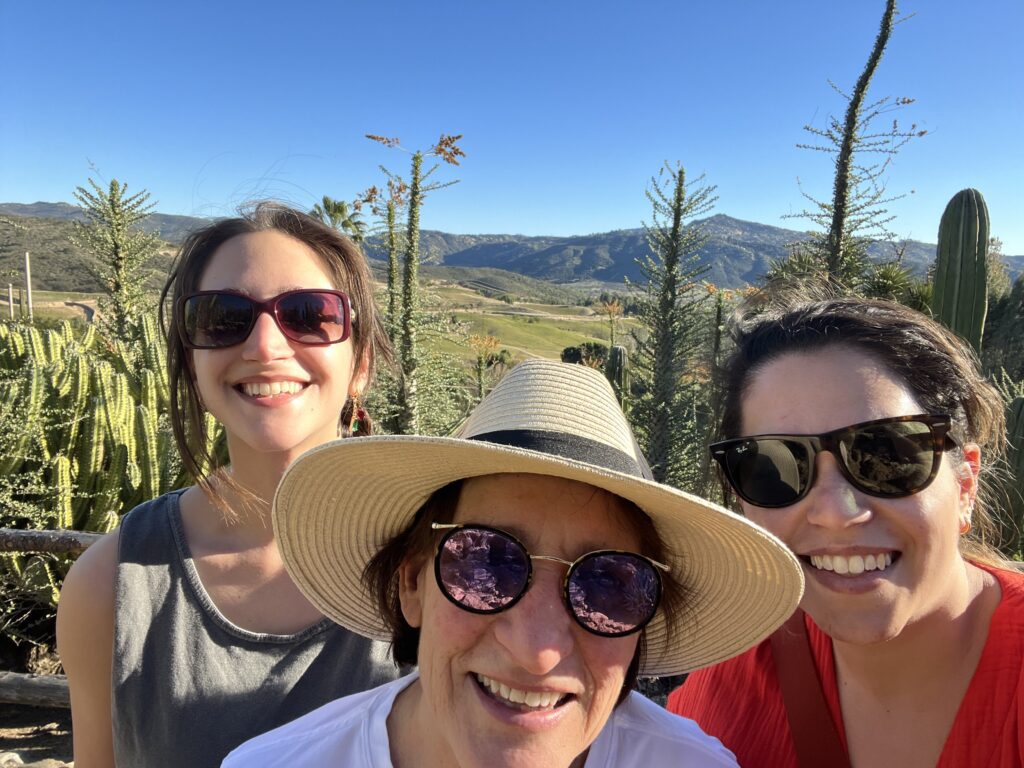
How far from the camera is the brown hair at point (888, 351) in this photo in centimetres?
148

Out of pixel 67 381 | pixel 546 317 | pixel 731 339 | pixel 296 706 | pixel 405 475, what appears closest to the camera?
pixel 405 475

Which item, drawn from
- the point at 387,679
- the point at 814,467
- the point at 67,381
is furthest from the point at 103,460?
the point at 814,467

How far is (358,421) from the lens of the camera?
221 cm

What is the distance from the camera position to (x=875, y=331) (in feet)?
4.91

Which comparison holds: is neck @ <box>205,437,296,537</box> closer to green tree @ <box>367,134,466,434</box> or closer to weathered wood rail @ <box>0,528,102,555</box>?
weathered wood rail @ <box>0,528,102,555</box>

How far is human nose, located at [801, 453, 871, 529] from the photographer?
1.37 metres

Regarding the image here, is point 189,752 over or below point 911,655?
below

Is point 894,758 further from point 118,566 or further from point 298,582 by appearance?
point 118,566

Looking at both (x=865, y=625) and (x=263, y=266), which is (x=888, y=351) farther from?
(x=263, y=266)

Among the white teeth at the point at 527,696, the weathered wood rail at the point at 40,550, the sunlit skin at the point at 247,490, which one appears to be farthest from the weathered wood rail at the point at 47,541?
the white teeth at the point at 527,696

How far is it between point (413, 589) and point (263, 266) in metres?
0.90

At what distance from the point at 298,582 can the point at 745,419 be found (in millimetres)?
1105

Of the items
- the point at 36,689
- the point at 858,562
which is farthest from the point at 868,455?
the point at 36,689

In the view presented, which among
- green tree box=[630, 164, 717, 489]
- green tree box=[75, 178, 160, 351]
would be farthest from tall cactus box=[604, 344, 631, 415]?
green tree box=[75, 178, 160, 351]
